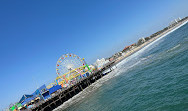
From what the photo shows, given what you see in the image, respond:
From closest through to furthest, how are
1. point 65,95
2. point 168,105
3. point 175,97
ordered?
point 168,105
point 175,97
point 65,95

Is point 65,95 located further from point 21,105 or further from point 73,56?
point 73,56

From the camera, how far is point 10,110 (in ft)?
110

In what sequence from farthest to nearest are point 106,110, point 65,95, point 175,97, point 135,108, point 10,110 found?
point 65,95 → point 10,110 → point 106,110 → point 135,108 → point 175,97

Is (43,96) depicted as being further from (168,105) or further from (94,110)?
(168,105)

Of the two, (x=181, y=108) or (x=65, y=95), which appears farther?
(x=65, y=95)

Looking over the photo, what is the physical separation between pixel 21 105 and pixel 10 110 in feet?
8.34

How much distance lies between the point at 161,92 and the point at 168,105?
3049mm

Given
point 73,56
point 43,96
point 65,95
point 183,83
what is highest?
point 73,56

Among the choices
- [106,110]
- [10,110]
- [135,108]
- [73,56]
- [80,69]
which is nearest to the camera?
[135,108]

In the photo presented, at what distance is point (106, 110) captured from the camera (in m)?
15.2

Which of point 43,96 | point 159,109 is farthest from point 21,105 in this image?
point 159,109

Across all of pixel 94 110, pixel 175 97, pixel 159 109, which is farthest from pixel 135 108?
pixel 94 110

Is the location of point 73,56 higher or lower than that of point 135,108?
higher

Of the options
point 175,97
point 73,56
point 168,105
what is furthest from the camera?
point 73,56
